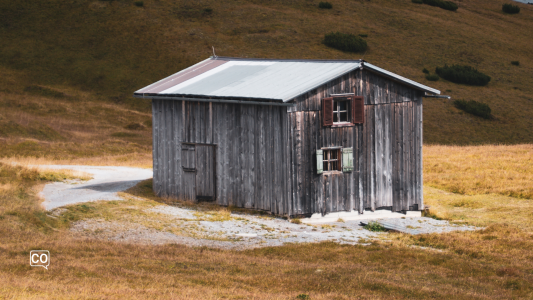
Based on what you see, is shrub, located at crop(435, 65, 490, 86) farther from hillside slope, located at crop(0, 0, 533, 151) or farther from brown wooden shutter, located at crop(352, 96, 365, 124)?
brown wooden shutter, located at crop(352, 96, 365, 124)

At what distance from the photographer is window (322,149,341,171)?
21875mm

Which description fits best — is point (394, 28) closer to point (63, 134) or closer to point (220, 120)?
point (63, 134)

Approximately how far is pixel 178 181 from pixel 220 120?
11.1ft

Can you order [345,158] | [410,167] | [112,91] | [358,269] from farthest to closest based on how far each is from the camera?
[112,91] → [410,167] → [345,158] → [358,269]

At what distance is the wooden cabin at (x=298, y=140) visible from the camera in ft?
69.9

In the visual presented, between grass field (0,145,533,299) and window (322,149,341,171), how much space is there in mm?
4133

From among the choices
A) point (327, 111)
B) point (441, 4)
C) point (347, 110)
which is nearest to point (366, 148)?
point (347, 110)

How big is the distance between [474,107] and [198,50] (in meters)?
32.1

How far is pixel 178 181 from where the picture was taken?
24.4 m

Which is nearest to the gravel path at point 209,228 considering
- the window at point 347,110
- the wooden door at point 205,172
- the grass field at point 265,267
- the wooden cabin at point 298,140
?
the grass field at point 265,267

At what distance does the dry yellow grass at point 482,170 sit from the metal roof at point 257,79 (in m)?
7.06

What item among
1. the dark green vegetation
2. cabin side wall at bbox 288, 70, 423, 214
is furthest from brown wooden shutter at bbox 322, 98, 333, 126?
the dark green vegetation

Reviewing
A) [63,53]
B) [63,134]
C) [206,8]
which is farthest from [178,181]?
[206,8]

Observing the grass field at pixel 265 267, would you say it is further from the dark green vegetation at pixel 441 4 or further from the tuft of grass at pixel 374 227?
the dark green vegetation at pixel 441 4
